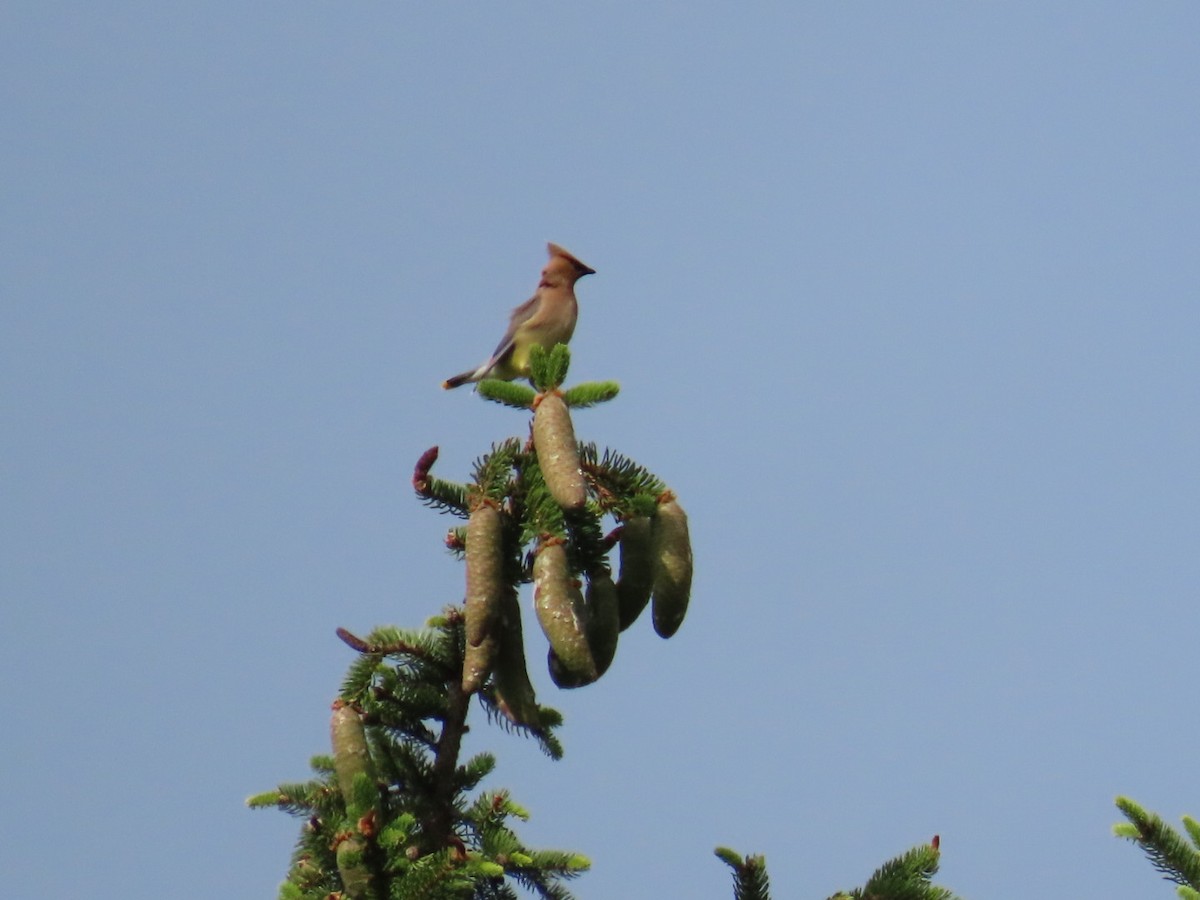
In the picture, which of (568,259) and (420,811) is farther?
(568,259)

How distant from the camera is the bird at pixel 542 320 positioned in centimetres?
819

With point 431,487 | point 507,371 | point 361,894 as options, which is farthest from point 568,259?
point 361,894

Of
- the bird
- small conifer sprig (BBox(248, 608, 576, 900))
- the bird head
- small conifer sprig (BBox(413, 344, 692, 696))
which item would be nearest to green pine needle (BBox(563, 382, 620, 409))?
Answer: small conifer sprig (BBox(413, 344, 692, 696))

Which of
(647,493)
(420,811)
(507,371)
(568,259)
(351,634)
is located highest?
(568,259)

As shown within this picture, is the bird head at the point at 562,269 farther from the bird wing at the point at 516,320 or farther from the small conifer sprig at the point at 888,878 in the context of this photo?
the small conifer sprig at the point at 888,878

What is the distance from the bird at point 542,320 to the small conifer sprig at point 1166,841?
4.62 meters

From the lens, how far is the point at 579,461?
3.89 metres

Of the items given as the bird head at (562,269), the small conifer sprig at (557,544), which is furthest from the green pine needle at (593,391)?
the bird head at (562,269)

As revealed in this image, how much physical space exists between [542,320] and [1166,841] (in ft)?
16.3

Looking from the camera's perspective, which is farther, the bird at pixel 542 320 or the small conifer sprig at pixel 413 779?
the bird at pixel 542 320

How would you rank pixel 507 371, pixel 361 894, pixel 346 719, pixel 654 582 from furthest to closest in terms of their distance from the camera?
1. pixel 507 371
2. pixel 654 582
3. pixel 346 719
4. pixel 361 894

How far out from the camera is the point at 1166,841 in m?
3.92

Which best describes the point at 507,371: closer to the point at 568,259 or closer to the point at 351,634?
the point at 568,259

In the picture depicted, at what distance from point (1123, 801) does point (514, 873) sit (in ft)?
5.12
